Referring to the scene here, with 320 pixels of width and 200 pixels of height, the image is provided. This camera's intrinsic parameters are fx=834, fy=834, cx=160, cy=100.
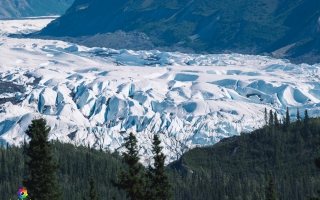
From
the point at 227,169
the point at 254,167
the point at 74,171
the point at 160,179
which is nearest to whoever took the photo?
the point at 160,179

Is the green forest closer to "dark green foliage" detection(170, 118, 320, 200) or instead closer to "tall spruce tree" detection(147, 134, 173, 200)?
"dark green foliage" detection(170, 118, 320, 200)

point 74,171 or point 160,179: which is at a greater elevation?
point 160,179

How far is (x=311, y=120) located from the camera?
121 meters

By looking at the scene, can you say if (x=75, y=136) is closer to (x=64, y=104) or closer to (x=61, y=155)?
(x=64, y=104)

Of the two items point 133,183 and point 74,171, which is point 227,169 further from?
point 133,183

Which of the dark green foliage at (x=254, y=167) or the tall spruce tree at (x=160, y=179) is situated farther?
the dark green foliage at (x=254, y=167)

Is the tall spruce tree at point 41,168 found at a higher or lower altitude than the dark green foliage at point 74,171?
higher

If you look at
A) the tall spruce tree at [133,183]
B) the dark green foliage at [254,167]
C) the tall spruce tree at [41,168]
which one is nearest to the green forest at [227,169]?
the dark green foliage at [254,167]

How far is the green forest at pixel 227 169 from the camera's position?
9662 cm

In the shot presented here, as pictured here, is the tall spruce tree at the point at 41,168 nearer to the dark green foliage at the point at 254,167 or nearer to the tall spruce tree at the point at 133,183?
the tall spruce tree at the point at 133,183

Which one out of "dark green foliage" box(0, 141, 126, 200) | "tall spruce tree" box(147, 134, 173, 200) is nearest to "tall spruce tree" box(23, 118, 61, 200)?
"tall spruce tree" box(147, 134, 173, 200)

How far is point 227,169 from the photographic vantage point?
368 feet

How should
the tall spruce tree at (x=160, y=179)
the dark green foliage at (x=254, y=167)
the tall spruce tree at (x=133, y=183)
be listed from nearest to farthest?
the tall spruce tree at (x=133, y=183) → the tall spruce tree at (x=160, y=179) → the dark green foliage at (x=254, y=167)

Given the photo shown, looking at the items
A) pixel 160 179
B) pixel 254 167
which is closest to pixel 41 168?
pixel 160 179
